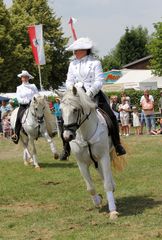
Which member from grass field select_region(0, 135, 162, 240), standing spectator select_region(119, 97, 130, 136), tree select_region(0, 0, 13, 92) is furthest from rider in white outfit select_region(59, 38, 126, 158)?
tree select_region(0, 0, 13, 92)

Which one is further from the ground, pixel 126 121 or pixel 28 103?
pixel 28 103

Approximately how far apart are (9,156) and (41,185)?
22.1 ft

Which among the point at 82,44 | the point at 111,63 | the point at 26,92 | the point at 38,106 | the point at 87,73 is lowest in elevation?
the point at 111,63

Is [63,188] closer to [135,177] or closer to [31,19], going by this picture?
[135,177]

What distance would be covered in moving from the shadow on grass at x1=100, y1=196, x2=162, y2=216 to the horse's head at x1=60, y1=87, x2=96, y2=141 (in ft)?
5.23

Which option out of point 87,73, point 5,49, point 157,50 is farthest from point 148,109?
point 157,50

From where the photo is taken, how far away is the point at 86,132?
7.39m

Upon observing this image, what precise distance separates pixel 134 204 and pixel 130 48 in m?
93.4

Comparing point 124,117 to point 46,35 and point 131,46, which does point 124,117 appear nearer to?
point 46,35

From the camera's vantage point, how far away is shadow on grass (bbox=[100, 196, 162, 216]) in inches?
302

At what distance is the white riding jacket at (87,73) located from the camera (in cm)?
768

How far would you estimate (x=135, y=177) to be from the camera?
36.2ft

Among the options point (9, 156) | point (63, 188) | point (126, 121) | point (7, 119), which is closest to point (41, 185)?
point (63, 188)

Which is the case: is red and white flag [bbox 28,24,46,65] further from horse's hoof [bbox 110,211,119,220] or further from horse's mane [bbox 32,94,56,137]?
horse's hoof [bbox 110,211,119,220]
